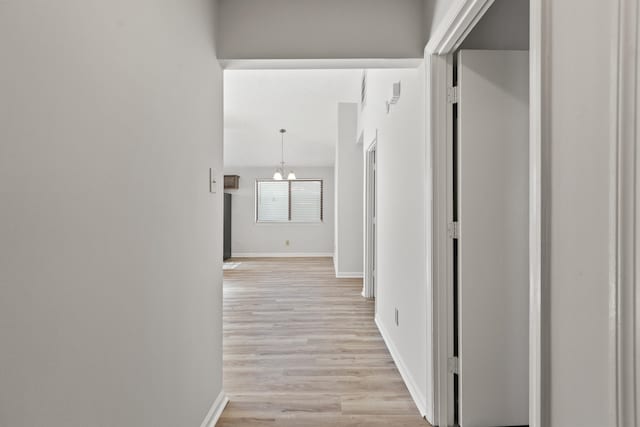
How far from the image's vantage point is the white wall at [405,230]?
2.12 metres

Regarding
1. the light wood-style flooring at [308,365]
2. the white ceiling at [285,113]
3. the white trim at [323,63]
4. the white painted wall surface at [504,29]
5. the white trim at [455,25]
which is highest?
the white ceiling at [285,113]

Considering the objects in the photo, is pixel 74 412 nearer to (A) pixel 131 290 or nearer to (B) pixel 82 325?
(B) pixel 82 325

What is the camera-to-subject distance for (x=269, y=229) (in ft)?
30.8

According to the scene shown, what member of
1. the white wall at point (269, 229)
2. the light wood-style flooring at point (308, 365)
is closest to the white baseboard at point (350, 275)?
the light wood-style flooring at point (308, 365)

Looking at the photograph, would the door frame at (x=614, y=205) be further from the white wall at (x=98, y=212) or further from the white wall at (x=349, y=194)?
the white wall at (x=349, y=194)

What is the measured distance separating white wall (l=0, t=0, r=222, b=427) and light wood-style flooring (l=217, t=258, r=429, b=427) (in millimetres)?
639

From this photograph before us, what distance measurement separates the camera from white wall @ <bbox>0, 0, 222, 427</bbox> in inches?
29.4

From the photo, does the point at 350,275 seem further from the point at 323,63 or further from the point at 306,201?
the point at 323,63

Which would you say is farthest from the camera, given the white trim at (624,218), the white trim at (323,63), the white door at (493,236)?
the white trim at (323,63)

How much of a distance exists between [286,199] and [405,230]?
23.2 ft

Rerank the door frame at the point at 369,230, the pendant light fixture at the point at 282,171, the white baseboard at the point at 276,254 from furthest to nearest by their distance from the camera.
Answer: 1. the white baseboard at the point at 276,254
2. the pendant light fixture at the point at 282,171
3. the door frame at the point at 369,230

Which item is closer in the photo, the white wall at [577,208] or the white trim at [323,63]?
the white wall at [577,208]

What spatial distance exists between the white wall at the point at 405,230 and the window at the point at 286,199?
5739mm

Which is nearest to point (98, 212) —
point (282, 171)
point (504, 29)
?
point (504, 29)
